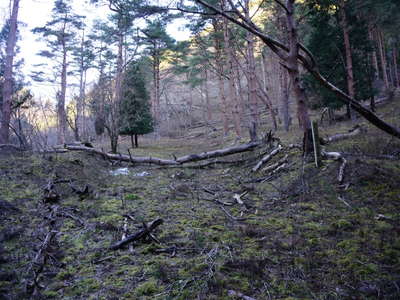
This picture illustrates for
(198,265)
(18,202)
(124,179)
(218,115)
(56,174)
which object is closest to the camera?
(198,265)

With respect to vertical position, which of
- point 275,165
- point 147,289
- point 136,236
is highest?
point 275,165

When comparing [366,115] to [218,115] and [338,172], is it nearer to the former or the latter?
[338,172]

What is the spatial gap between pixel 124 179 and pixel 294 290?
21.7ft

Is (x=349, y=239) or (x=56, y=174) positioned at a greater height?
(x=56, y=174)

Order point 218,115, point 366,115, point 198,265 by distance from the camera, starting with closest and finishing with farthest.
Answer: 1. point 366,115
2. point 198,265
3. point 218,115

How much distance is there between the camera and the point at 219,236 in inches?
146

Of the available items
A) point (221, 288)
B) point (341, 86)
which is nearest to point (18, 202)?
point (221, 288)

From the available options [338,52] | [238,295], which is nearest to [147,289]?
[238,295]

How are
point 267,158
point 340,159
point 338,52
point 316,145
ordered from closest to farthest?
point 340,159 → point 316,145 → point 267,158 → point 338,52

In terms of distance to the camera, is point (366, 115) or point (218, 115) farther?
point (218, 115)

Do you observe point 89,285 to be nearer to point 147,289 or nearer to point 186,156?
point 147,289

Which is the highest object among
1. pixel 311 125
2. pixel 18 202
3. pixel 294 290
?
pixel 311 125

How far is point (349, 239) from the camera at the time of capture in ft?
10.6

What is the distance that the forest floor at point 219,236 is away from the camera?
2.53 m
